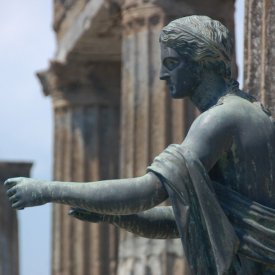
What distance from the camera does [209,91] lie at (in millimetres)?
9680

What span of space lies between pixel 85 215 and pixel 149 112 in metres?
14.7

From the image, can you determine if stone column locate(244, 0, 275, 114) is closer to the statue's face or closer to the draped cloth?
the statue's face

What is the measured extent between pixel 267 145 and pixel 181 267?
1448 centimetres

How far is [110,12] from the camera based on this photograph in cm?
2711

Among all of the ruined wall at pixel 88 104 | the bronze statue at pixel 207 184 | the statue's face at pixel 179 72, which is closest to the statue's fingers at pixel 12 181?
the bronze statue at pixel 207 184

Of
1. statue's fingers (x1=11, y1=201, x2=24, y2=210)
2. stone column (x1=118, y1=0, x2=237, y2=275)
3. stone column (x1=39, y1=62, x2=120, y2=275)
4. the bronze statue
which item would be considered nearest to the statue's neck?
the bronze statue

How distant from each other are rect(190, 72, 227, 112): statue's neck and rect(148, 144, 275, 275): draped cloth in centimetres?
44

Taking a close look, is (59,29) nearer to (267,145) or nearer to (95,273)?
(95,273)

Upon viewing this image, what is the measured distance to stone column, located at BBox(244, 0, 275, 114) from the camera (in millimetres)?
12133

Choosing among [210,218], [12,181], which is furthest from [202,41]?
[12,181]

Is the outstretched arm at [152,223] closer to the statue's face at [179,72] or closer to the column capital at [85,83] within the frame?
the statue's face at [179,72]

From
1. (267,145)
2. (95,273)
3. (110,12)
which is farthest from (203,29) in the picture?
(95,273)

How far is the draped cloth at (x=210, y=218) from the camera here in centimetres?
923

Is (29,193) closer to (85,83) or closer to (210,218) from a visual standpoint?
(210,218)
